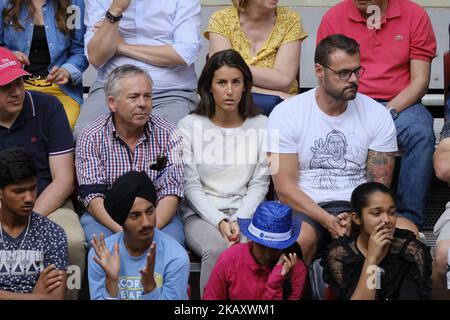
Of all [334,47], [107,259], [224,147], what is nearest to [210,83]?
[224,147]

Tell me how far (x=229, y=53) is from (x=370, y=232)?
1.30 m

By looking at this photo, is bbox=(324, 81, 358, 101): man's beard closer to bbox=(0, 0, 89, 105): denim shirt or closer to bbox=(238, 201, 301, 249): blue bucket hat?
bbox=(238, 201, 301, 249): blue bucket hat

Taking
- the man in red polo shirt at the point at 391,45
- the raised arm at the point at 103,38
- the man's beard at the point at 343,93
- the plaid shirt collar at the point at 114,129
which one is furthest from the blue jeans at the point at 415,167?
the raised arm at the point at 103,38

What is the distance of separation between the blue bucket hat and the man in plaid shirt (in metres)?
0.61

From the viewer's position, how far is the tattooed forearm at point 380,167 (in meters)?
5.41

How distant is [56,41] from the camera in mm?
6031

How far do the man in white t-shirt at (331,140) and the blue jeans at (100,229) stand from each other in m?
0.55

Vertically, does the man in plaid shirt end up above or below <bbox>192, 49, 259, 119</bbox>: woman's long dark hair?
below

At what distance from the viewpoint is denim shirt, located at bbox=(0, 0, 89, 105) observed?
19.7ft

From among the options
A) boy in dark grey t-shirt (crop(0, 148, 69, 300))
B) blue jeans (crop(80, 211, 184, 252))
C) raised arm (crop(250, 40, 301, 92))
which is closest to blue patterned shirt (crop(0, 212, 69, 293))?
boy in dark grey t-shirt (crop(0, 148, 69, 300))

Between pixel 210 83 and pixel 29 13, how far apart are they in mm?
1188

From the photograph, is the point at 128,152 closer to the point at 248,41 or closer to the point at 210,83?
the point at 210,83

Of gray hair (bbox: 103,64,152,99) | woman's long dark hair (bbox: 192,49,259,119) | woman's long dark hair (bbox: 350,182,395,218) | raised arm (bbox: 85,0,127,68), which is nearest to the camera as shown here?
woman's long dark hair (bbox: 350,182,395,218)
